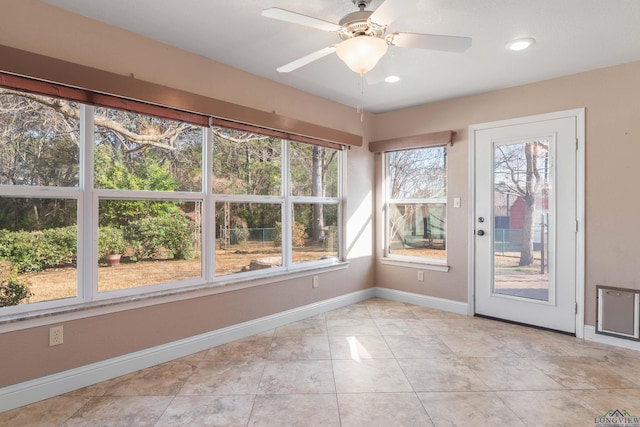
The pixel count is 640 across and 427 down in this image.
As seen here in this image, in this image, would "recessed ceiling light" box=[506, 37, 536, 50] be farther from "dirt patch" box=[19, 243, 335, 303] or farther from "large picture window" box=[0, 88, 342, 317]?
"dirt patch" box=[19, 243, 335, 303]

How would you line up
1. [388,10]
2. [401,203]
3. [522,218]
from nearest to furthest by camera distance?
[388,10] < [522,218] < [401,203]

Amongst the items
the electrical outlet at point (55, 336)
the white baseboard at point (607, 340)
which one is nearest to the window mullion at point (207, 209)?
the electrical outlet at point (55, 336)

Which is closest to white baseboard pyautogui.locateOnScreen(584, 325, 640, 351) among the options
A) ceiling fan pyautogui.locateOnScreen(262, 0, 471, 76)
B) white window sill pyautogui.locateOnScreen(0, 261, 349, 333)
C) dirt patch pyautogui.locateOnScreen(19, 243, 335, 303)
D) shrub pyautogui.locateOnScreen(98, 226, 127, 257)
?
white window sill pyautogui.locateOnScreen(0, 261, 349, 333)

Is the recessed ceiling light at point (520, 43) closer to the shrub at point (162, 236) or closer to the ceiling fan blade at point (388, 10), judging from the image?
the ceiling fan blade at point (388, 10)

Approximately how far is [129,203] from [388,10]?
2.17 meters

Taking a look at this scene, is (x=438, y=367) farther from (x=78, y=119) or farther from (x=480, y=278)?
(x=78, y=119)

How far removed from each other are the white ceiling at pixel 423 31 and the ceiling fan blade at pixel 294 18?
33 centimetres

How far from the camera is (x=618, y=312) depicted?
301cm

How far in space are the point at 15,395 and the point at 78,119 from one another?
175 centimetres

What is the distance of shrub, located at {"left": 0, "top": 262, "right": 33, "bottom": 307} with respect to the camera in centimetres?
209

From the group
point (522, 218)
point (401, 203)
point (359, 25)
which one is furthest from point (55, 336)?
point (522, 218)

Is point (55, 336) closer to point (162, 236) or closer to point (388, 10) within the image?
point (162, 236)

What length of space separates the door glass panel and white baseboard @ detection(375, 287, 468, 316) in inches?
17.3

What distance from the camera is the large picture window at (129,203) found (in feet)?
7.08
